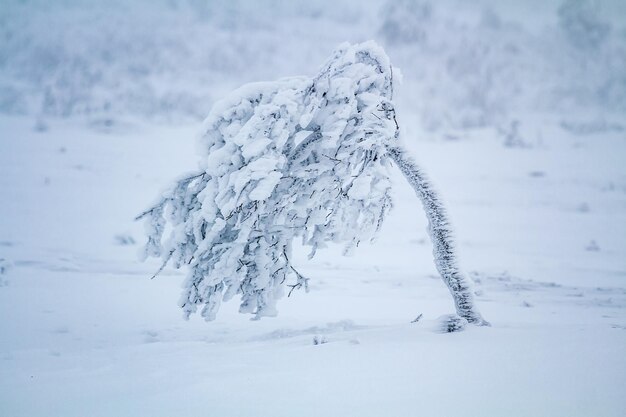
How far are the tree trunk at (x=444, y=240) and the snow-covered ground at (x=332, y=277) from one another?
12cm

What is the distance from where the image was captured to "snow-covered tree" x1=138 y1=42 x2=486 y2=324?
3.94 m

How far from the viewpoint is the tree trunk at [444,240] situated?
486 centimetres

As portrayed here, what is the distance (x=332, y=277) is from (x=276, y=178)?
5010 millimetres

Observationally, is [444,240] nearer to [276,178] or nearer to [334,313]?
[276,178]

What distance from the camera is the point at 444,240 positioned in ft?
16.0

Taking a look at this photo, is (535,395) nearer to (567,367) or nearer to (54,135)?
(567,367)

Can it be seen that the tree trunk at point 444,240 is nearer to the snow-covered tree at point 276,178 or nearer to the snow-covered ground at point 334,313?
the snow-covered tree at point 276,178

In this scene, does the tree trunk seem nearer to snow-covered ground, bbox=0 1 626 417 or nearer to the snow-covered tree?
the snow-covered tree

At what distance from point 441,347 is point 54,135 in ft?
54.1

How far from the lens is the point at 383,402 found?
3363 millimetres

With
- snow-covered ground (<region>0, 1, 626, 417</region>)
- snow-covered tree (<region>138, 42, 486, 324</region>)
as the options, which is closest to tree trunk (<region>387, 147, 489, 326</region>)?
snow-covered tree (<region>138, 42, 486, 324</region>)

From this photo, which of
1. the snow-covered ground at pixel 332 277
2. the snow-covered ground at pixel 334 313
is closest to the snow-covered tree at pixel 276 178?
the snow-covered ground at pixel 332 277

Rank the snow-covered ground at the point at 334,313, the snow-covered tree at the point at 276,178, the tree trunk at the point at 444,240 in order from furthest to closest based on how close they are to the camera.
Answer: the tree trunk at the point at 444,240 < the snow-covered tree at the point at 276,178 < the snow-covered ground at the point at 334,313

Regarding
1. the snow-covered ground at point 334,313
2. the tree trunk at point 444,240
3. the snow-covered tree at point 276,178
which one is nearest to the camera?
the snow-covered ground at point 334,313
